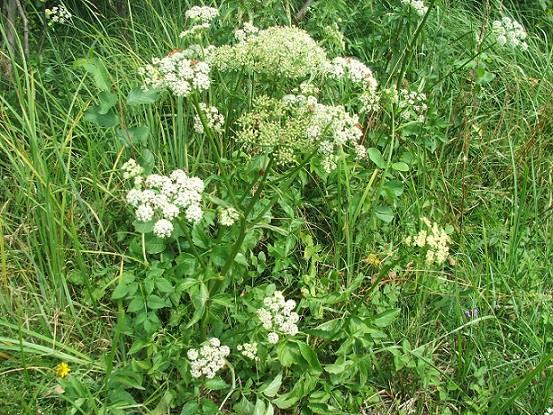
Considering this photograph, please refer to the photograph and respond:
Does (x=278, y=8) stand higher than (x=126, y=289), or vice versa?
(x=278, y=8)

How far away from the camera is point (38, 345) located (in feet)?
8.04

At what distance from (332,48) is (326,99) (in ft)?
1.20

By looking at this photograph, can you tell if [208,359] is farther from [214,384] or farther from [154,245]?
[154,245]

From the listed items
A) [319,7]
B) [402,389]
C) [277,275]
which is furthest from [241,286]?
[319,7]

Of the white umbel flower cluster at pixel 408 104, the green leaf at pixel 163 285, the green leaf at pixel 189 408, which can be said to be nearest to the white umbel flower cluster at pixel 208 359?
the green leaf at pixel 189 408

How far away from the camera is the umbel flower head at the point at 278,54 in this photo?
225 cm

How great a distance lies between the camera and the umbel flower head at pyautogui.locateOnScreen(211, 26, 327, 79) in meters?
2.25

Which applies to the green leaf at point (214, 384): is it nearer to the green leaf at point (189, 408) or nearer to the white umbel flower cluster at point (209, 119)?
the green leaf at point (189, 408)

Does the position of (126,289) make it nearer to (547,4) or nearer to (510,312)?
(510,312)

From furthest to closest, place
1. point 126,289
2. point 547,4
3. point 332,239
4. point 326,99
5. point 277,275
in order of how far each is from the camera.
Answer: point 547,4
point 326,99
point 332,239
point 277,275
point 126,289

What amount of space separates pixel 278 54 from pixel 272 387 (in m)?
1.24

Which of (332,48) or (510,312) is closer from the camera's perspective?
(510,312)

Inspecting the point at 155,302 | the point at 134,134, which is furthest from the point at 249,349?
the point at 134,134

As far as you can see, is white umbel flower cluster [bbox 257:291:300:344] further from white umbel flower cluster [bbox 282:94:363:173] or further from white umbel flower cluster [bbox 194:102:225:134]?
white umbel flower cluster [bbox 194:102:225:134]
